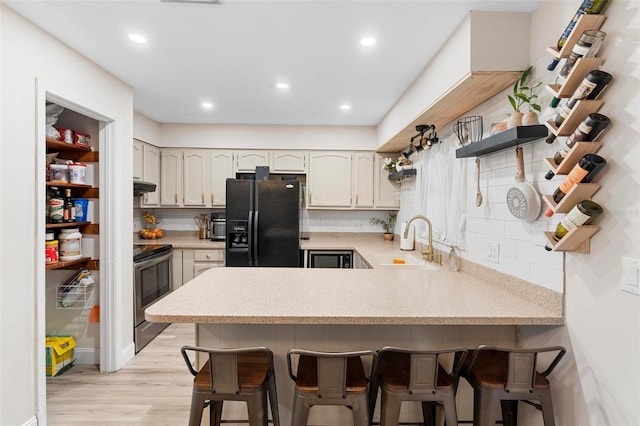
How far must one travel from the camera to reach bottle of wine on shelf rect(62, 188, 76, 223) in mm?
2463

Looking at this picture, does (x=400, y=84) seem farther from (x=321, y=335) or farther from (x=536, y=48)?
(x=321, y=335)

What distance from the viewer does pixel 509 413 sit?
157cm

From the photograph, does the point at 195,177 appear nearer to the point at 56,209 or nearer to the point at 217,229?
the point at 217,229

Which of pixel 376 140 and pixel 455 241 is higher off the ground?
pixel 376 140

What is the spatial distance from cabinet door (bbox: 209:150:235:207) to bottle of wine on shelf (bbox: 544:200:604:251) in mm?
3610

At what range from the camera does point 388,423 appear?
132 cm

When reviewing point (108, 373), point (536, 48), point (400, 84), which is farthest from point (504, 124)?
point (108, 373)

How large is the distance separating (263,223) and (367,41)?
2.16 m

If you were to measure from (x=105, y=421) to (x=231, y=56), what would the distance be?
98.7 inches

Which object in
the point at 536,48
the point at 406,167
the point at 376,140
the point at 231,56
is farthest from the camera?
the point at 376,140

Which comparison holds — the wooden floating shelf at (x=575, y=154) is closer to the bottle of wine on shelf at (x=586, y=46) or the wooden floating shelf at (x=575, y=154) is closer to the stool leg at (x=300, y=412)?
the bottle of wine on shelf at (x=586, y=46)

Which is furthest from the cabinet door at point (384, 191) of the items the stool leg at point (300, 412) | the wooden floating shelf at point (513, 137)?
the stool leg at point (300, 412)

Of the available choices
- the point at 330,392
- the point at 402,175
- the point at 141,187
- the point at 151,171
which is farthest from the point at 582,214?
the point at 151,171

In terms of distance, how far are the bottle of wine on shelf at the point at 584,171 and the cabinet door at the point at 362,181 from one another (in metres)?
2.96
